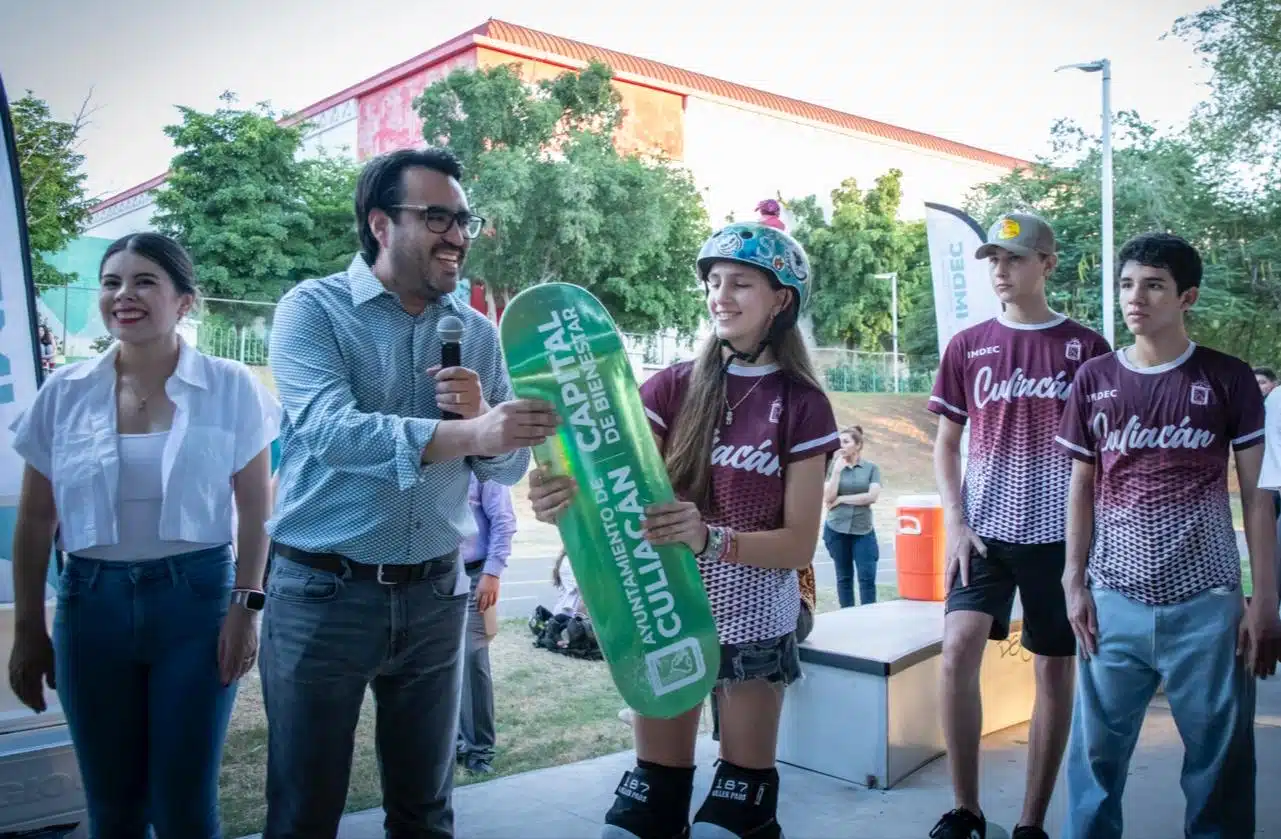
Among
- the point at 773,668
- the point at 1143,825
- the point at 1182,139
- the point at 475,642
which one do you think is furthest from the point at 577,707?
the point at 1182,139

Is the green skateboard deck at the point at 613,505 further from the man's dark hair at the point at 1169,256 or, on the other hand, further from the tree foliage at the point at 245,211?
the tree foliage at the point at 245,211

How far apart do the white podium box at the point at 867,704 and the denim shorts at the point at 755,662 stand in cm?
172

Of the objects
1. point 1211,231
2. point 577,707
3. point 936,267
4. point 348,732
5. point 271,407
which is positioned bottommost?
point 577,707

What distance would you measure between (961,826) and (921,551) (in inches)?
173

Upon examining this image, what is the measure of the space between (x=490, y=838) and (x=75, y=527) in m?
1.68

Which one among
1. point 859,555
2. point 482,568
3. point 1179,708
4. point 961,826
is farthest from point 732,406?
point 859,555

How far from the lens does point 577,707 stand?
17.3 ft

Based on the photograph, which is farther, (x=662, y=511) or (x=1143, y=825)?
(x=1143, y=825)

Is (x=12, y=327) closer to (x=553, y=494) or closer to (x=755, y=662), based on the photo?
(x=553, y=494)

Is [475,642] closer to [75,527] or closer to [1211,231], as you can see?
[75,527]

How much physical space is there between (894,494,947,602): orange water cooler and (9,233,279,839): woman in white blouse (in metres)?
5.46

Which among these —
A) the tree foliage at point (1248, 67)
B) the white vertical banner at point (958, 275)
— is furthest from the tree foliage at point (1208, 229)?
the white vertical banner at point (958, 275)

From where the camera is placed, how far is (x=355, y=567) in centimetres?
177

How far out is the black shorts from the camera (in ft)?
8.77
